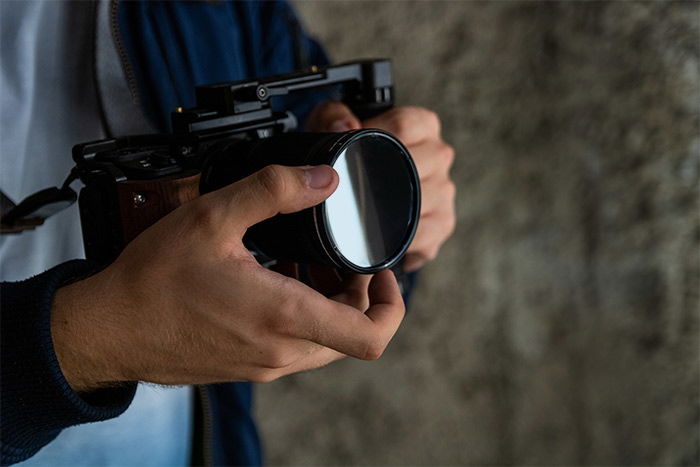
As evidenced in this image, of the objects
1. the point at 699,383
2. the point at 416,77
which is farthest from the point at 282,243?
the point at 699,383

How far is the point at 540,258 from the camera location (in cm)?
108

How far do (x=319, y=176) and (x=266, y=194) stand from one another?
36 millimetres

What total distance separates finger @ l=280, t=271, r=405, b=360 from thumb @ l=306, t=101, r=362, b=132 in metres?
0.16

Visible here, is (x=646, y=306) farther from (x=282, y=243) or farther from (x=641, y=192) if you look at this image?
(x=282, y=243)

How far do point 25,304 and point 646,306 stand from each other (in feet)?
2.92

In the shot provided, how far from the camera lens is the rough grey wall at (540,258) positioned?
963 millimetres

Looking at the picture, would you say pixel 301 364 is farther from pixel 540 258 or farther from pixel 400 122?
pixel 540 258

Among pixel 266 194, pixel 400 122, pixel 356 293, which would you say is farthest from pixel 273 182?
pixel 400 122

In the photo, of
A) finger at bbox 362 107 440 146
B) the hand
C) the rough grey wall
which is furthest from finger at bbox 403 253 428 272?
the rough grey wall

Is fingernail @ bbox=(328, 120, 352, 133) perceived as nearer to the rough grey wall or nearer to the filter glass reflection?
the filter glass reflection

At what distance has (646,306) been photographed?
1.04 meters

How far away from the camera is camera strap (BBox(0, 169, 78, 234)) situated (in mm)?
488

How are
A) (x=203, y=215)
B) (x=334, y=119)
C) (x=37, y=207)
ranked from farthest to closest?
(x=334, y=119)
(x=37, y=207)
(x=203, y=215)

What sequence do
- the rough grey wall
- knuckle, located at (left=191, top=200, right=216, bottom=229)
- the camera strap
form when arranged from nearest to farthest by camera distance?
knuckle, located at (left=191, top=200, right=216, bottom=229)
the camera strap
the rough grey wall
